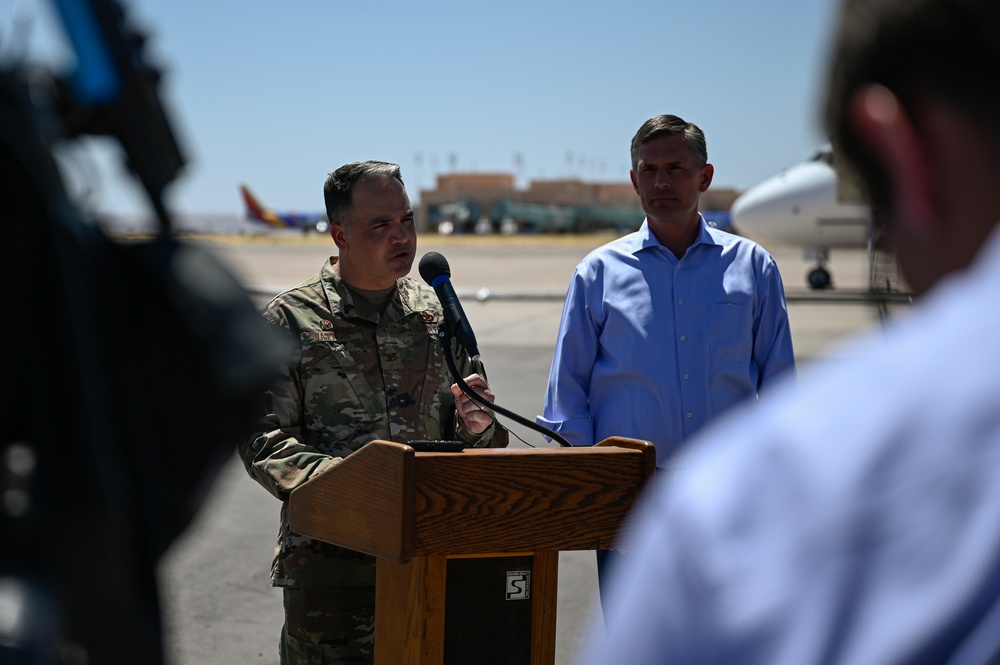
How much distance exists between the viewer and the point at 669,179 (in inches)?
159

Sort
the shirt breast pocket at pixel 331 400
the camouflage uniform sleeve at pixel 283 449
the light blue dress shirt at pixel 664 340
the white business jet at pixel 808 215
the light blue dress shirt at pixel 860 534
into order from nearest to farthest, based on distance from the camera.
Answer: the light blue dress shirt at pixel 860 534 < the camouflage uniform sleeve at pixel 283 449 < the shirt breast pocket at pixel 331 400 < the light blue dress shirt at pixel 664 340 < the white business jet at pixel 808 215

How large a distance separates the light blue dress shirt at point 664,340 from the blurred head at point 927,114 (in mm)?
3028

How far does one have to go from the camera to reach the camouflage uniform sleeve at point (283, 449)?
3102 mm

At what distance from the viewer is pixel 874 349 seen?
77 cm

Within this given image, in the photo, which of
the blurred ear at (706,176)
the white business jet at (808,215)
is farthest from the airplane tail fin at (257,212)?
the blurred ear at (706,176)

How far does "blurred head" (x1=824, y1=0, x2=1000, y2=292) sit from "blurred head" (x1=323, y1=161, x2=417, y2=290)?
2800 mm

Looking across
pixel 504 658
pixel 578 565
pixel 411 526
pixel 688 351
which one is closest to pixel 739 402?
pixel 688 351

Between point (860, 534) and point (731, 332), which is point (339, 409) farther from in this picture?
point (860, 534)

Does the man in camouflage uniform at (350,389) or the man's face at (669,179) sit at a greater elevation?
the man's face at (669,179)

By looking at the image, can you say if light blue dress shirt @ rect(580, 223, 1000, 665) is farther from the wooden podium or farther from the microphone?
the microphone

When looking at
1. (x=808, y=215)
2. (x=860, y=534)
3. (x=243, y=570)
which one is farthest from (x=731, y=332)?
(x=808, y=215)

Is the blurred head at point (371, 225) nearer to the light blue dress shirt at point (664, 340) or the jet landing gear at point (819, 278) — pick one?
the light blue dress shirt at point (664, 340)

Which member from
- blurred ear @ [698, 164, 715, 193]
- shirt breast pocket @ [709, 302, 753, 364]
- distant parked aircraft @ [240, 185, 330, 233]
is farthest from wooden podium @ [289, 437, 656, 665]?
distant parked aircraft @ [240, 185, 330, 233]

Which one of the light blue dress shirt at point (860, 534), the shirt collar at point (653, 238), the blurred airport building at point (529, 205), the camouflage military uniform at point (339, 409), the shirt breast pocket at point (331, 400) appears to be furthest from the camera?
the blurred airport building at point (529, 205)
